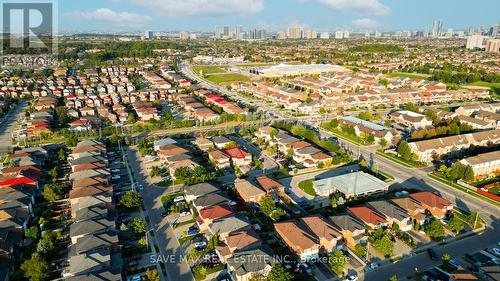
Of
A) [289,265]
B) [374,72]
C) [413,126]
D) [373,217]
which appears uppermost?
[374,72]

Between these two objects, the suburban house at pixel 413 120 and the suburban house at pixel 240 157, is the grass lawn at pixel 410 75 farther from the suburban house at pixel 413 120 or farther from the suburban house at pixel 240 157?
the suburban house at pixel 240 157

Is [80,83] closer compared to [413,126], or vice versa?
[413,126]

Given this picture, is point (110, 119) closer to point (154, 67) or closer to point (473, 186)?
point (473, 186)

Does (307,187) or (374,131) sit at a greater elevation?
(374,131)

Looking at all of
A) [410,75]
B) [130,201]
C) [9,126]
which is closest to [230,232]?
[130,201]

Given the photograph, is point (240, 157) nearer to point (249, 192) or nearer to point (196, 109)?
point (249, 192)

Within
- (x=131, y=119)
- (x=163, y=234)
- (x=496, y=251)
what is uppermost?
(x=131, y=119)

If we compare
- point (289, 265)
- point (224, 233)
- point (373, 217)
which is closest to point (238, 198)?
point (224, 233)
